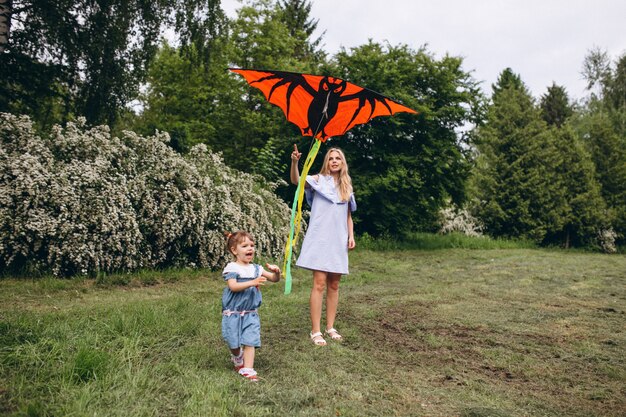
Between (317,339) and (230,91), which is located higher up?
(230,91)

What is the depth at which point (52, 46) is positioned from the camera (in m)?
9.10


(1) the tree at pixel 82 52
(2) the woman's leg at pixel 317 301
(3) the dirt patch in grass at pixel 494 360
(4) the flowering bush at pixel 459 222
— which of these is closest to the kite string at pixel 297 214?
(2) the woman's leg at pixel 317 301

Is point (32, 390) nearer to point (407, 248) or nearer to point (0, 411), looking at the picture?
point (0, 411)

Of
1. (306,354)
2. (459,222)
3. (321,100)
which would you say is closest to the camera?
(306,354)

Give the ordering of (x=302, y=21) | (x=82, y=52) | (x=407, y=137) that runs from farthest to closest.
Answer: (x=302, y=21) → (x=407, y=137) → (x=82, y=52)

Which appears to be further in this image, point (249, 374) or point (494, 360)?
point (494, 360)

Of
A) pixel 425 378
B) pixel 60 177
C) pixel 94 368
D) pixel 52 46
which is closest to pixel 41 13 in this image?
pixel 52 46

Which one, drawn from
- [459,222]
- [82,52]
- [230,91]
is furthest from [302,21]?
[82,52]

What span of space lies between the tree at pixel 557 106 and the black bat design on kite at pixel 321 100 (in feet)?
123

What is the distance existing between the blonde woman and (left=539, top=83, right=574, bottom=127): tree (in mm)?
38230

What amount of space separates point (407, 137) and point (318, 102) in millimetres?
8995

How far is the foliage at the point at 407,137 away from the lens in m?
12.6

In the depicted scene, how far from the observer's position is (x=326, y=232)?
13.2 ft

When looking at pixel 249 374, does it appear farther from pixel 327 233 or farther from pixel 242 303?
pixel 327 233
